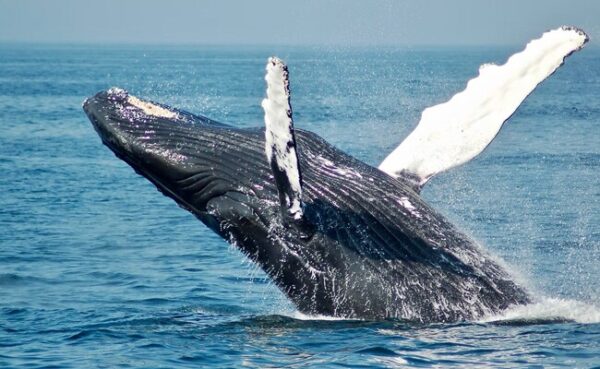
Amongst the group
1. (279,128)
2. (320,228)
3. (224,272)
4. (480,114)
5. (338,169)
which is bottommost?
(224,272)

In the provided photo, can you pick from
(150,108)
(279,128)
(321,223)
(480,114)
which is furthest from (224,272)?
(279,128)

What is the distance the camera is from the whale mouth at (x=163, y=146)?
29.7 ft

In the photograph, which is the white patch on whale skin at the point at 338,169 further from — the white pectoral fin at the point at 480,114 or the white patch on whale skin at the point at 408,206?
the white pectoral fin at the point at 480,114

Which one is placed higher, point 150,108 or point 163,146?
point 150,108

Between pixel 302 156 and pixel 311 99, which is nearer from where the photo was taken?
pixel 302 156

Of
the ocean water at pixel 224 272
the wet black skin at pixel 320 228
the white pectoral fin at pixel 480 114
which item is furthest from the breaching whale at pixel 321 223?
the white pectoral fin at pixel 480 114

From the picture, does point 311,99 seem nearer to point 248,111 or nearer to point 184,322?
point 248,111

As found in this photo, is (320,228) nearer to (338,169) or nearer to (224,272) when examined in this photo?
(338,169)

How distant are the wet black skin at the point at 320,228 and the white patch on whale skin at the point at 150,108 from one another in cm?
5

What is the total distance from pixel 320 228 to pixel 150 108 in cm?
163

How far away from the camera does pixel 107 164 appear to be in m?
27.1

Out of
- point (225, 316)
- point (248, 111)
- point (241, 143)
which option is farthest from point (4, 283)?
point (248, 111)

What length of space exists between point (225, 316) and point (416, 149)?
2479 millimetres

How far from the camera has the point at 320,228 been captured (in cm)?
897
